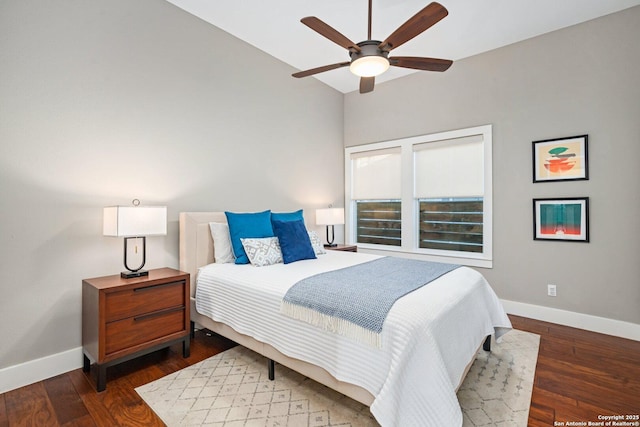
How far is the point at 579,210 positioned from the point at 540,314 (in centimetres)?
118

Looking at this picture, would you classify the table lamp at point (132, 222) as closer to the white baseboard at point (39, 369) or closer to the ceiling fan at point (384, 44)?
the white baseboard at point (39, 369)


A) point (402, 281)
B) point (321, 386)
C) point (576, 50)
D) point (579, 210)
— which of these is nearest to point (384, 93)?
point (576, 50)

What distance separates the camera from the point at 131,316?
2193 mm

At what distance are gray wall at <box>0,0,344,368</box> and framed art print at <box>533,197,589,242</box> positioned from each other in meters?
3.17

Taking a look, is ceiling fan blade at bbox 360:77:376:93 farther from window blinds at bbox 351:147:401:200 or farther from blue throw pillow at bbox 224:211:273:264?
window blinds at bbox 351:147:401:200

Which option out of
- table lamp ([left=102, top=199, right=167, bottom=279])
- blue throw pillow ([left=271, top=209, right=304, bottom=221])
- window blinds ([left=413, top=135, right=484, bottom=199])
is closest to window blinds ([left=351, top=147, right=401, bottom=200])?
window blinds ([left=413, top=135, right=484, bottom=199])

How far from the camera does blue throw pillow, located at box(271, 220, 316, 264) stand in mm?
2898

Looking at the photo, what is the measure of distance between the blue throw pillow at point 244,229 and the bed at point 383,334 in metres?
0.16

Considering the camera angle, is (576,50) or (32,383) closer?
(32,383)

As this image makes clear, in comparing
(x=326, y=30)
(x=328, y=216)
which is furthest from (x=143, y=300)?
(x=328, y=216)

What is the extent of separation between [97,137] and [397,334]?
2631mm

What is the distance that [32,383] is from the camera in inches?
83.6

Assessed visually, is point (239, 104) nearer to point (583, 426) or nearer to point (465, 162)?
point (465, 162)

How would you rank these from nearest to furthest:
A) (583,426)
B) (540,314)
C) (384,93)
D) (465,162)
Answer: (583,426)
(540,314)
(465,162)
(384,93)
